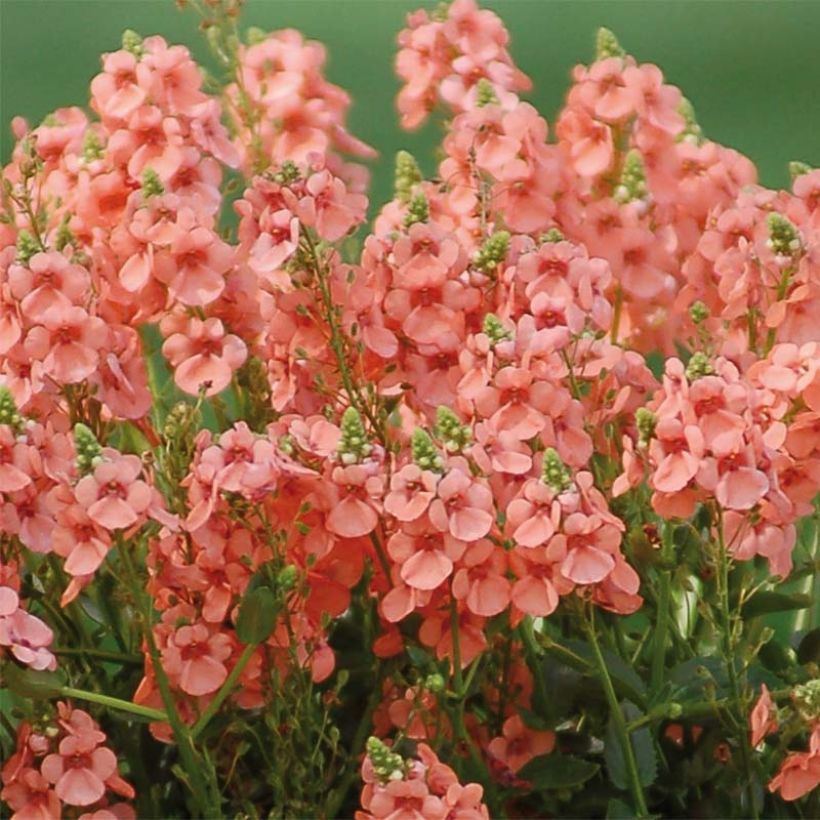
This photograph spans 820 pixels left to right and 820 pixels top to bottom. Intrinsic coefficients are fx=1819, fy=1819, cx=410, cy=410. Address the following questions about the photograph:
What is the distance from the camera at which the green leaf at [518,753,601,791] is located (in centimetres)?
75

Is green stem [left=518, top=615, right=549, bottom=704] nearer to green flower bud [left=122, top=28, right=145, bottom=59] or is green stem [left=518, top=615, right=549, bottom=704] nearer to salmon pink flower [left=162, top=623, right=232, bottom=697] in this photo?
salmon pink flower [left=162, top=623, right=232, bottom=697]

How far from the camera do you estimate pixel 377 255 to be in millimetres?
775

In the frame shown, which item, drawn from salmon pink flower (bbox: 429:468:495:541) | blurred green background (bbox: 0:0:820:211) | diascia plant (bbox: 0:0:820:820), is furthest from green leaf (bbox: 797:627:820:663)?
blurred green background (bbox: 0:0:820:211)

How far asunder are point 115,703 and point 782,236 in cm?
33

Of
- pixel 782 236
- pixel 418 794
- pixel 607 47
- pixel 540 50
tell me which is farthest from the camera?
pixel 540 50

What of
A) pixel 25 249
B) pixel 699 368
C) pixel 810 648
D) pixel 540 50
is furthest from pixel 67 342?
pixel 540 50

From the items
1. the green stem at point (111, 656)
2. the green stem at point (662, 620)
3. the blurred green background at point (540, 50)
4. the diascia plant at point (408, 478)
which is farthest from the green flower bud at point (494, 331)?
the blurred green background at point (540, 50)

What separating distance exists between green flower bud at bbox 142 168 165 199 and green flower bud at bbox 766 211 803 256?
10.0 inches

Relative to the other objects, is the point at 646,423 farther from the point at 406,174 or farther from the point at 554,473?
the point at 406,174

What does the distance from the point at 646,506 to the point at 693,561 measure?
4cm

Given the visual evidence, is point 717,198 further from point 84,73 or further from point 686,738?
point 84,73

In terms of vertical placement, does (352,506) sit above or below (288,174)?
below

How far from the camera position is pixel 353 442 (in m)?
0.70

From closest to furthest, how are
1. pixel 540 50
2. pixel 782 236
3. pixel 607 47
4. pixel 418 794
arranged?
pixel 418 794, pixel 782 236, pixel 607 47, pixel 540 50
